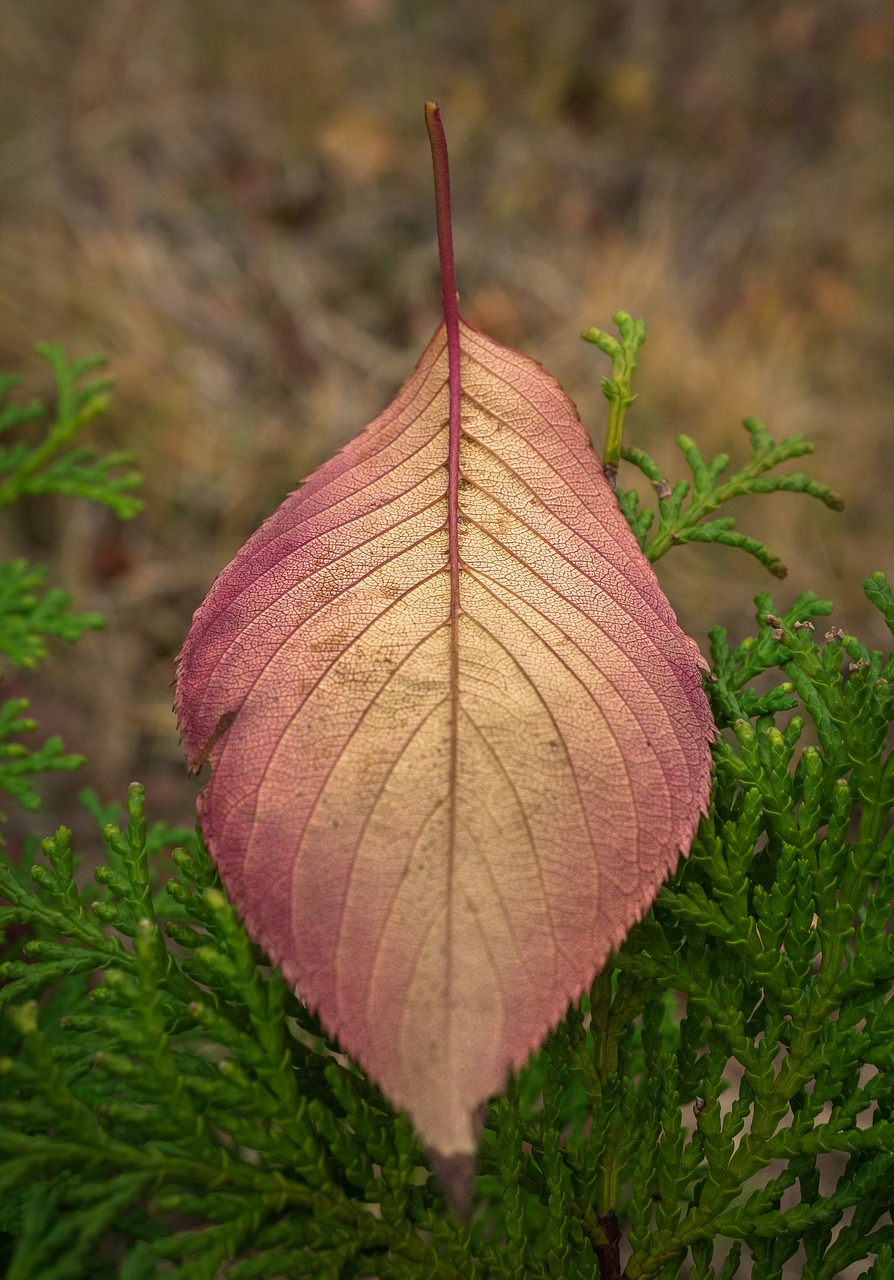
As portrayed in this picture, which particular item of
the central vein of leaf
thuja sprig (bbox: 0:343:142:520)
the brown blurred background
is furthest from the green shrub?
the brown blurred background

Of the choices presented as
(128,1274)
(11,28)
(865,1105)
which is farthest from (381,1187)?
(11,28)

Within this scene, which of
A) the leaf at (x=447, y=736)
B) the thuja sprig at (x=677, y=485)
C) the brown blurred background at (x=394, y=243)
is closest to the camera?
the leaf at (x=447, y=736)

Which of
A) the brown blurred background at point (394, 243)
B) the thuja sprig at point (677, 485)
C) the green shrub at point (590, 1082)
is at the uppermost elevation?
the brown blurred background at point (394, 243)

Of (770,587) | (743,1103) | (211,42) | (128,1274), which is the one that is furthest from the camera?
(211,42)

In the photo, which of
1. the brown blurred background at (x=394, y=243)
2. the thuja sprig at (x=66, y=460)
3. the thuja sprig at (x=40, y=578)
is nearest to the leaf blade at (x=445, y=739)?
the thuja sprig at (x=40, y=578)

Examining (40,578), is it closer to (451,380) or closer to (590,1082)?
(451,380)

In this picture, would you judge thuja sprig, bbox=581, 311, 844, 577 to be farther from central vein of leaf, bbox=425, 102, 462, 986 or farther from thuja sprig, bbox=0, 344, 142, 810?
thuja sprig, bbox=0, 344, 142, 810

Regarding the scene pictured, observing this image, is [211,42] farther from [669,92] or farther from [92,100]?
[669,92]

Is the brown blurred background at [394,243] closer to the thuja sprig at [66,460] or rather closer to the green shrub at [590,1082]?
the thuja sprig at [66,460]
